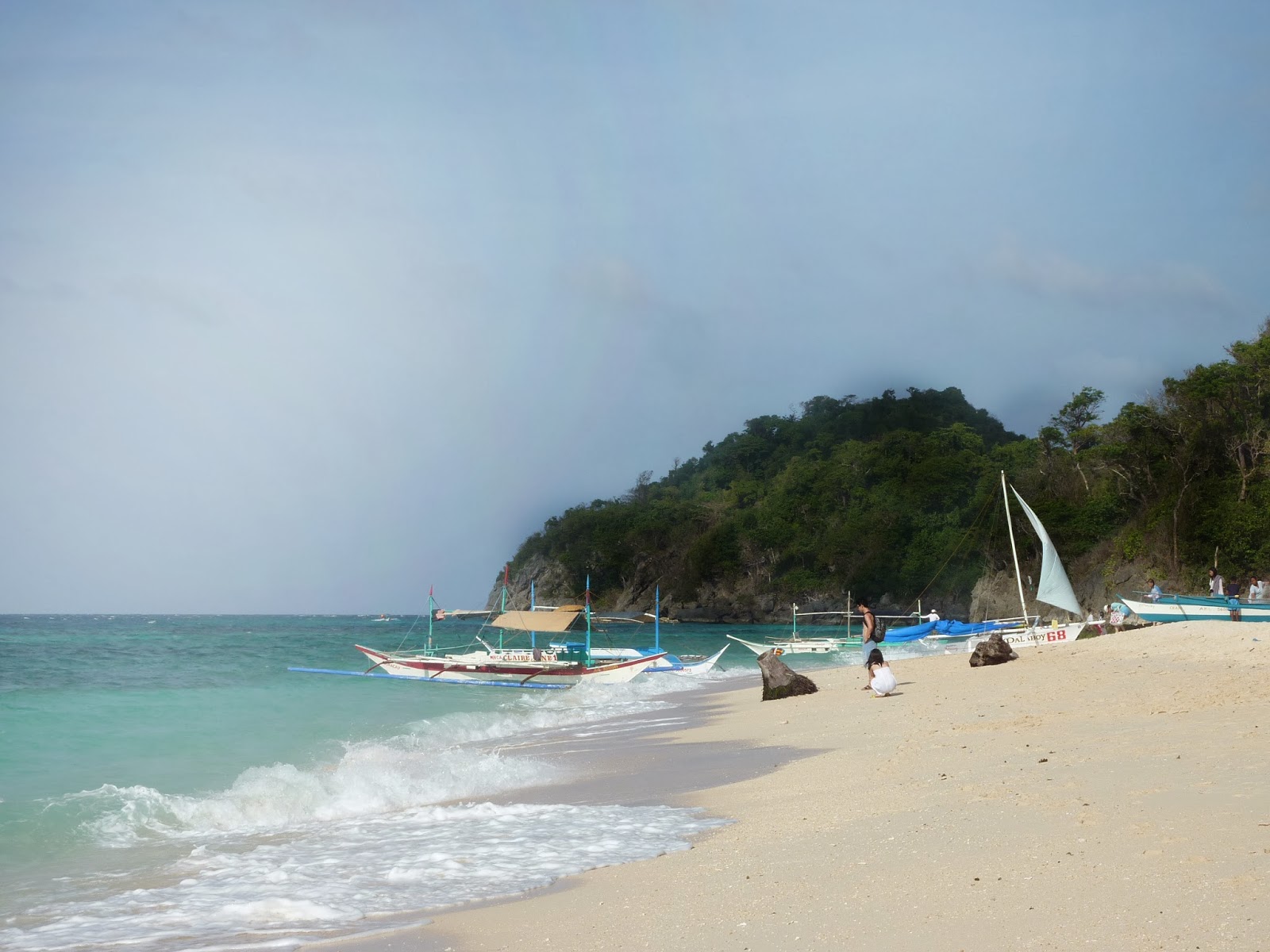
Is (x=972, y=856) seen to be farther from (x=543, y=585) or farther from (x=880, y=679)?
(x=543, y=585)

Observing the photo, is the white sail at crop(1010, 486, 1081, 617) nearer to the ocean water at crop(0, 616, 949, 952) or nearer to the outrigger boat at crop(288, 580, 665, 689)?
the outrigger boat at crop(288, 580, 665, 689)

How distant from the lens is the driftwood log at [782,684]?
2080cm

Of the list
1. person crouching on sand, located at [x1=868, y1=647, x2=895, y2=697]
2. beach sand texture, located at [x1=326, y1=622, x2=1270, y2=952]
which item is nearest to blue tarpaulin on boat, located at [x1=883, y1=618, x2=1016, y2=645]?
person crouching on sand, located at [x1=868, y1=647, x2=895, y2=697]

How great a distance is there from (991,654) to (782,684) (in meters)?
5.67

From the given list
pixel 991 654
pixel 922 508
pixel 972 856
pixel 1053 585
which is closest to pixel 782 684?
pixel 991 654

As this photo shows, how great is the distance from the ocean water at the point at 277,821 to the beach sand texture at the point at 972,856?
34.9 inches

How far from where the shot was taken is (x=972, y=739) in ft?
35.6

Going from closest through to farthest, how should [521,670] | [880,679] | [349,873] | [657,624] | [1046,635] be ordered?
[349,873] < [880,679] < [1046,635] < [521,670] < [657,624]

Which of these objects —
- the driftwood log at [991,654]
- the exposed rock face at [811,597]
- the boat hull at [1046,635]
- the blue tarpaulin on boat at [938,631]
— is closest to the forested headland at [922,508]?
the exposed rock face at [811,597]

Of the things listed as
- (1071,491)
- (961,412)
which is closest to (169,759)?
(1071,491)

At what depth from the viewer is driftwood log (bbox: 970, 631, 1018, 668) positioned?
74.2 feet

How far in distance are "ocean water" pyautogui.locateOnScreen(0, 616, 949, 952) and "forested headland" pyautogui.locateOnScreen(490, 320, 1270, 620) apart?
128 feet

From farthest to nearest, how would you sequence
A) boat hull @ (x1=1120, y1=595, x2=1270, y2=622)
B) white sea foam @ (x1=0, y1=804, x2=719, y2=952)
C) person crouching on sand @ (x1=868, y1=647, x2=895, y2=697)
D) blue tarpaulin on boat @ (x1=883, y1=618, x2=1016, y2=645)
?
blue tarpaulin on boat @ (x1=883, y1=618, x2=1016, y2=645) < boat hull @ (x1=1120, y1=595, x2=1270, y2=622) < person crouching on sand @ (x1=868, y1=647, x2=895, y2=697) < white sea foam @ (x1=0, y1=804, x2=719, y2=952)

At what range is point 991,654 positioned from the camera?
898 inches
